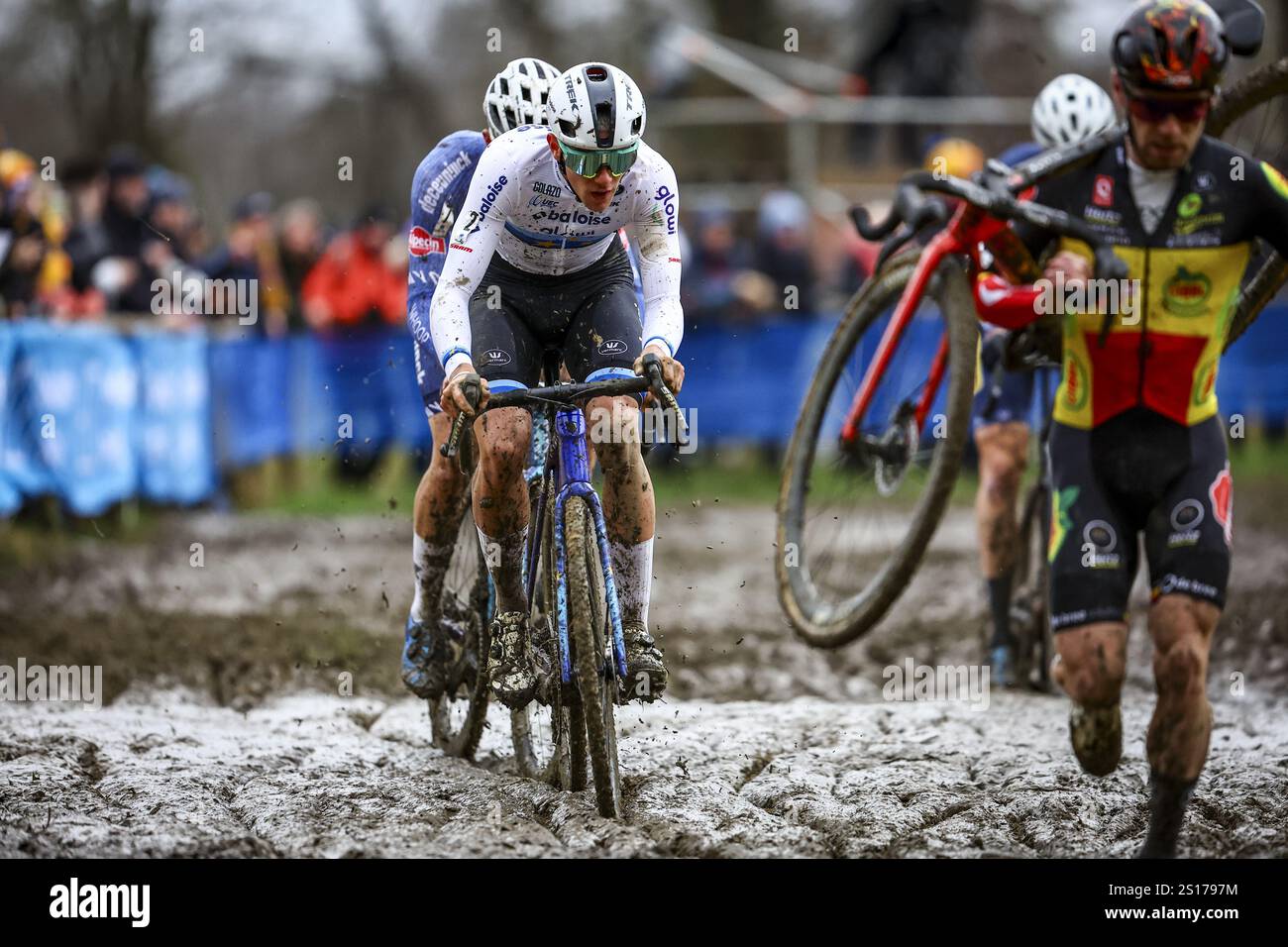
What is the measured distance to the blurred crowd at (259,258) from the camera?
43.0ft

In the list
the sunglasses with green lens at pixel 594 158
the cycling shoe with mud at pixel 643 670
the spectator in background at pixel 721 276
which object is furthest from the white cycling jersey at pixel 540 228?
the spectator in background at pixel 721 276

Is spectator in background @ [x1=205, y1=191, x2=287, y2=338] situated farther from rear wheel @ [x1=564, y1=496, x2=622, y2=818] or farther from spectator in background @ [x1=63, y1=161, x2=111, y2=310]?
rear wheel @ [x1=564, y1=496, x2=622, y2=818]

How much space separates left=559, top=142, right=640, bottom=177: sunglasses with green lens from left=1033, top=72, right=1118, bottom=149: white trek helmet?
344 cm

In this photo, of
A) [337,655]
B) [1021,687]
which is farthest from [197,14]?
[1021,687]

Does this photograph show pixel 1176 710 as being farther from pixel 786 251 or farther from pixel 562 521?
pixel 786 251

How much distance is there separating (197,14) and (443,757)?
2085cm

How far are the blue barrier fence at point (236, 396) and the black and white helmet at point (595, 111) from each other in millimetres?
5447

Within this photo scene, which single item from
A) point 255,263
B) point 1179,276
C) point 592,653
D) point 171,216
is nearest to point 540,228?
point 592,653

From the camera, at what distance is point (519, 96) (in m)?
6.93

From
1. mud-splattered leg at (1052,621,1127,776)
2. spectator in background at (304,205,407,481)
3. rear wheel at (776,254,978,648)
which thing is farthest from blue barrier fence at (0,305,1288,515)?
mud-splattered leg at (1052,621,1127,776)

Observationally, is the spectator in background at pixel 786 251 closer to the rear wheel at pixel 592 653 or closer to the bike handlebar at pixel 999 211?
the bike handlebar at pixel 999 211

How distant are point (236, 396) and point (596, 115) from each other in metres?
10.0
